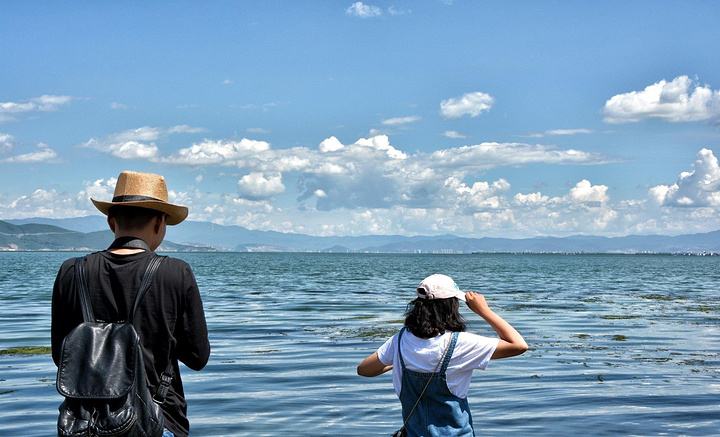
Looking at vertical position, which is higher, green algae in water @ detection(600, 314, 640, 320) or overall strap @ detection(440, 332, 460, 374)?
overall strap @ detection(440, 332, 460, 374)

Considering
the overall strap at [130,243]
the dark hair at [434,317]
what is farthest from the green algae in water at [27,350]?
the dark hair at [434,317]

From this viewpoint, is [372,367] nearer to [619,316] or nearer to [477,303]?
[477,303]

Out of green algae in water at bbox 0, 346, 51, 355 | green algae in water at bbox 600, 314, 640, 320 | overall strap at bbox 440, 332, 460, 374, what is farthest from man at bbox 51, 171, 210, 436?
green algae in water at bbox 600, 314, 640, 320

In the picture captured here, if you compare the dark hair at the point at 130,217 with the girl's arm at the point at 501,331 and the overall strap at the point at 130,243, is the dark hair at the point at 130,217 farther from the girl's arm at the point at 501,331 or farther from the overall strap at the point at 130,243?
the girl's arm at the point at 501,331

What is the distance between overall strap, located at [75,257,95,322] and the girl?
2.04m

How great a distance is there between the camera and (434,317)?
5.86 meters

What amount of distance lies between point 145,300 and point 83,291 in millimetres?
355

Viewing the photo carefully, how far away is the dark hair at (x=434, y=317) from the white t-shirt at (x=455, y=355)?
5cm

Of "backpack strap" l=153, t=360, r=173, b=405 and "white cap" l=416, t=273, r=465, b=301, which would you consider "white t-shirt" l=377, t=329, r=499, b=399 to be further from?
"backpack strap" l=153, t=360, r=173, b=405

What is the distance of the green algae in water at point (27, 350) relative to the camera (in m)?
21.6

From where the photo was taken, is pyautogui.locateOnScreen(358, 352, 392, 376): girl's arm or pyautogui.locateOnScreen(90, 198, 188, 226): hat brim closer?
pyautogui.locateOnScreen(90, 198, 188, 226): hat brim

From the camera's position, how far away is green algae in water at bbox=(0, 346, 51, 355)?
2164 cm

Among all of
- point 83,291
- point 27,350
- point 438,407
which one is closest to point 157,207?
point 83,291

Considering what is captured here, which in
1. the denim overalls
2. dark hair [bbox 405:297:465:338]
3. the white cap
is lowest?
the denim overalls
